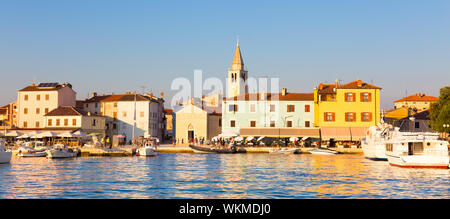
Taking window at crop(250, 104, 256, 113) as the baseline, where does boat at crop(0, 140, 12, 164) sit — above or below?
below

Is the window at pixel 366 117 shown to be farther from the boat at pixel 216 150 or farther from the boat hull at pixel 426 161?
the boat hull at pixel 426 161

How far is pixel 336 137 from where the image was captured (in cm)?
5962

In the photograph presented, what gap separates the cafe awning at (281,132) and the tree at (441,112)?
14559mm

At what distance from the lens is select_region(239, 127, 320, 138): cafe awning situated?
61.2m

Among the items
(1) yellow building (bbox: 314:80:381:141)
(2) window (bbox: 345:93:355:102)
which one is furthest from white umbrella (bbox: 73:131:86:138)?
(2) window (bbox: 345:93:355:102)

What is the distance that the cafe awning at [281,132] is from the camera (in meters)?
61.2

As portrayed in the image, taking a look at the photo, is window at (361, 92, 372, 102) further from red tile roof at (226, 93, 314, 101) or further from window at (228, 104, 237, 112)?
window at (228, 104, 237, 112)

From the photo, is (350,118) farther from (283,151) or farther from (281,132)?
(283,151)

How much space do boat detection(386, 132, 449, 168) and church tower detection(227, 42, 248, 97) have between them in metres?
54.1

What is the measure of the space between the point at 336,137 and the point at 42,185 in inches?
1699

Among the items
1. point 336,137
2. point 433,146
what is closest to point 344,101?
point 336,137
